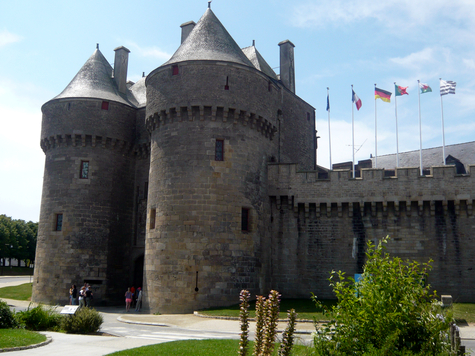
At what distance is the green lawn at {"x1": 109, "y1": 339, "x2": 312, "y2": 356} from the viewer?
10031mm

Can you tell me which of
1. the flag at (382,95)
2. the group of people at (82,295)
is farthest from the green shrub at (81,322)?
the flag at (382,95)

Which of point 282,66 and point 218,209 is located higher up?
point 282,66

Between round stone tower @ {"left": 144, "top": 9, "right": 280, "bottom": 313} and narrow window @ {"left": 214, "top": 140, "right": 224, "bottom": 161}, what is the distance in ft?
0.17

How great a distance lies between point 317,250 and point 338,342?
52.9ft

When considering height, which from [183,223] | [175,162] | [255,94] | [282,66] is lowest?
[183,223]

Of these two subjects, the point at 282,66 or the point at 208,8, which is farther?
the point at 282,66

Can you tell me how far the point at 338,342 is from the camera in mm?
7734

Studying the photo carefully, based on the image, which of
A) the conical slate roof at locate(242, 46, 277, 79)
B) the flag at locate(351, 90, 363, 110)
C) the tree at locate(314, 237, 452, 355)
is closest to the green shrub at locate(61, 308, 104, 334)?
the tree at locate(314, 237, 452, 355)

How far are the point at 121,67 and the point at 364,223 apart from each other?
1956cm

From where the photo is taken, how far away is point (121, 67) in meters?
31.0

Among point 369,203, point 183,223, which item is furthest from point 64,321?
point 369,203

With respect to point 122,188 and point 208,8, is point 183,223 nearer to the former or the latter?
point 122,188

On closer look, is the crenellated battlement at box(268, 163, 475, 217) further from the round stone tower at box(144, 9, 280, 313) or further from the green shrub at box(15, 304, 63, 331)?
the green shrub at box(15, 304, 63, 331)

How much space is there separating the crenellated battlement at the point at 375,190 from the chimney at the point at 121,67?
507 inches
